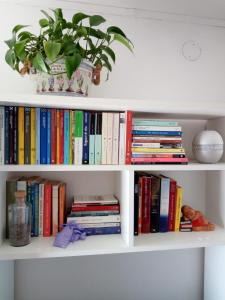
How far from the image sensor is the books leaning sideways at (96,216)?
1157 mm

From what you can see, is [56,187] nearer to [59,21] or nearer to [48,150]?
[48,150]

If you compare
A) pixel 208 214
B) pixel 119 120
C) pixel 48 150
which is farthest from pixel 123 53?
pixel 208 214

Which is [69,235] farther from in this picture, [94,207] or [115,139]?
[115,139]

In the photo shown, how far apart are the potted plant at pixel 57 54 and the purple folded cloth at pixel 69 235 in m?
0.60

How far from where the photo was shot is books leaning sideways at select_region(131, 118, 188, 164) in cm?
108

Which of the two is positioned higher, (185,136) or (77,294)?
(185,136)

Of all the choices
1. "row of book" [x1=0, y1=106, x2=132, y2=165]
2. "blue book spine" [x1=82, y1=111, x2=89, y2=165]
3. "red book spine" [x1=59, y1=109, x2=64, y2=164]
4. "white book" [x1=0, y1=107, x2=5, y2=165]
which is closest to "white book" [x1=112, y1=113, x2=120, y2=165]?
"row of book" [x1=0, y1=106, x2=132, y2=165]

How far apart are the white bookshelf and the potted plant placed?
71 mm

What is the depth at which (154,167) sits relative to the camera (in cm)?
106

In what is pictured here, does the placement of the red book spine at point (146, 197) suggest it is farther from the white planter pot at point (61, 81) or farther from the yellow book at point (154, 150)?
the white planter pot at point (61, 81)

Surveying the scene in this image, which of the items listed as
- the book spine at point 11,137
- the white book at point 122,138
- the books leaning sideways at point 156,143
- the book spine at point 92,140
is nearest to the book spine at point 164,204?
the books leaning sideways at point 156,143

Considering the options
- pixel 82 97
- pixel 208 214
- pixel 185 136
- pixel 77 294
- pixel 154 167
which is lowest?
pixel 77 294

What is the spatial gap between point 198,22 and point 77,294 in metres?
1.68

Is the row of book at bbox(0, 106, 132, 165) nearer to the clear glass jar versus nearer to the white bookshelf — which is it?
the white bookshelf
